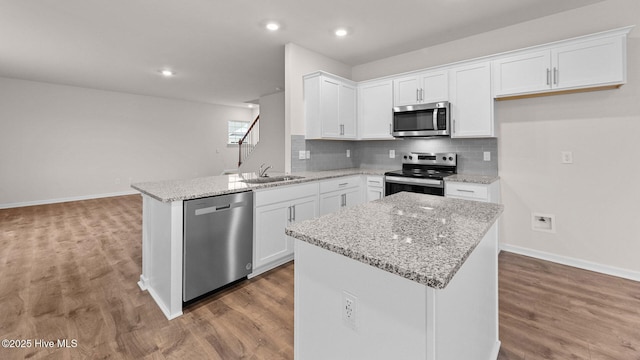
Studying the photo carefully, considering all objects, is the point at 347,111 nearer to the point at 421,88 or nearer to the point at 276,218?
the point at 421,88

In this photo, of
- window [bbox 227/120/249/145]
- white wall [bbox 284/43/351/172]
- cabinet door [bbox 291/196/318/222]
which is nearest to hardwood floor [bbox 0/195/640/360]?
cabinet door [bbox 291/196/318/222]

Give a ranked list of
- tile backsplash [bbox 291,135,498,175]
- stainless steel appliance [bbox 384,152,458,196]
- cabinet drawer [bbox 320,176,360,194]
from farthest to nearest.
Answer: tile backsplash [bbox 291,135,498,175] → cabinet drawer [bbox 320,176,360,194] → stainless steel appliance [bbox 384,152,458,196]

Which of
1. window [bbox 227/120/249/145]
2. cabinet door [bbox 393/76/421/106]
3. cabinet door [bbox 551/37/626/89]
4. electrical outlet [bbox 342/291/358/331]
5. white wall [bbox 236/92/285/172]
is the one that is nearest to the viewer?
electrical outlet [bbox 342/291/358/331]

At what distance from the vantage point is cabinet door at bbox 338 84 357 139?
389 cm

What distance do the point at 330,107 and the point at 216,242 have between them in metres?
2.31

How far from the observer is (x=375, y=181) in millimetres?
3721

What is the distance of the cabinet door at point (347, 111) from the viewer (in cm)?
389

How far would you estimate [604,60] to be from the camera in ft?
8.05

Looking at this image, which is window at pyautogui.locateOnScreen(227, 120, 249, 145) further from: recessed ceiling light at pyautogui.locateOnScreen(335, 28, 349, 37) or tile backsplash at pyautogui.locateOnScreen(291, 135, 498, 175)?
recessed ceiling light at pyautogui.locateOnScreen(335, 28, 349, 37)

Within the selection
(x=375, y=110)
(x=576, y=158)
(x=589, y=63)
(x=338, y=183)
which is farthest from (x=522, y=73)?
(x=338, y=183)

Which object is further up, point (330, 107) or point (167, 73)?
point (167, 73)

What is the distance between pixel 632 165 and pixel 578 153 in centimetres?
39

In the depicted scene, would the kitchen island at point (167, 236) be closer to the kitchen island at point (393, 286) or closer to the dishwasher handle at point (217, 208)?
the dishwasher handle at point (217, 208)

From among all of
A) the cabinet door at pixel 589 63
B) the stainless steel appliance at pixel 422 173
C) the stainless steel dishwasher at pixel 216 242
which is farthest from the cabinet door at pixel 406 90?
the stainless steel dishwasher at pixel 216 242
